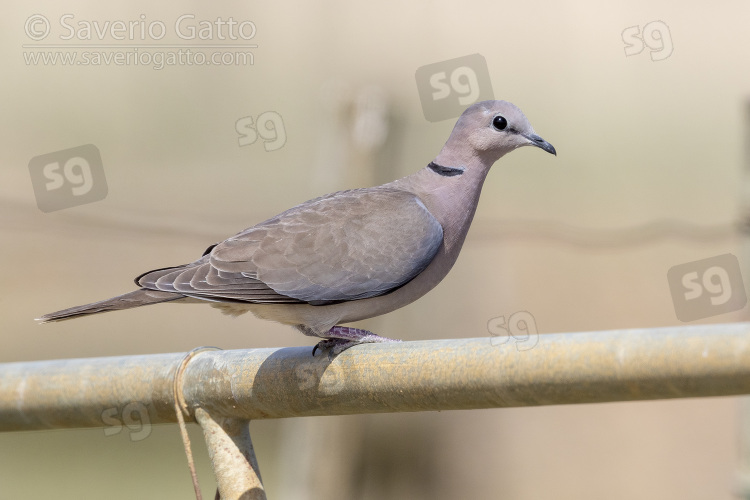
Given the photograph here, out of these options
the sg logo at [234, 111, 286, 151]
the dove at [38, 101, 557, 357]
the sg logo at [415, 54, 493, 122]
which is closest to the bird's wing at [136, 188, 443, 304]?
the dove at [38, 101, 557, 357]

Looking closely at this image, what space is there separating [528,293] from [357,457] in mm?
2405

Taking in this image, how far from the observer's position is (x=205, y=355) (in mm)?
2348

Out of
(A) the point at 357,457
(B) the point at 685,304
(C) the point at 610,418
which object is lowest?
(C) the point at 610,418

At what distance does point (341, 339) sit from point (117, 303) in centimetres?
63

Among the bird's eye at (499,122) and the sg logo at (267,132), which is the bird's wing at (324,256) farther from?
the sg logo at (267,132)

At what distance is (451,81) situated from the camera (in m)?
3.88

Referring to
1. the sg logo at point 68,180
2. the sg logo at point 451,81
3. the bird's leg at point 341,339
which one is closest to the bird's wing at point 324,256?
the bird's leg at point 341,339

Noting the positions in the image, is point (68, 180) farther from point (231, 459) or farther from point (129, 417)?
point (231, 459)

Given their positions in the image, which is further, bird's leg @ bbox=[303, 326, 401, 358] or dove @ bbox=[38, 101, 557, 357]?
dove @ bbox=[38, 101, 557, 357]

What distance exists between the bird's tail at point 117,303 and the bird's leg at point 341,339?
48cm

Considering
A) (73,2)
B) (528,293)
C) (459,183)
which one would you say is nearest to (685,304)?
(459,183)

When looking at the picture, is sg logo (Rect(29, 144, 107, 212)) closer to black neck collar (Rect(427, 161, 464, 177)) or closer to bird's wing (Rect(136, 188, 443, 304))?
bird's wing (Rect(136, 188, 443, 304))

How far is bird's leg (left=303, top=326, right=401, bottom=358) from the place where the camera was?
7.54 ft

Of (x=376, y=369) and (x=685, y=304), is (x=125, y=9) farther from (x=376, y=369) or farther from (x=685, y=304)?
(x=376, y=369)
